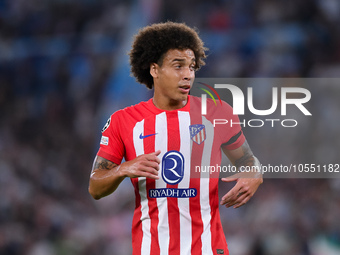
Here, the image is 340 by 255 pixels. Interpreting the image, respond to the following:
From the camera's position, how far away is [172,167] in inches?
127

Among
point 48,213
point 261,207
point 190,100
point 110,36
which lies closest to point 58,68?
point 110,36

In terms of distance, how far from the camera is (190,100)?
3.50m

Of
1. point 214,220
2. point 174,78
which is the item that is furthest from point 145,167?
point 174,78

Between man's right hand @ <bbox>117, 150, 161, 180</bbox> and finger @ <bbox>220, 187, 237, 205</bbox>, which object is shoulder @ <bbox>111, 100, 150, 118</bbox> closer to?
man's right hand @ <bbox>117, 150, 161, 180</bbox>

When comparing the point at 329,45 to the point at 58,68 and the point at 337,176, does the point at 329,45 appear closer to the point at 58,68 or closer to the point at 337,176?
the point at 337,176

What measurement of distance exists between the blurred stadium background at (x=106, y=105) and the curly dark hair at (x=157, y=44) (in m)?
3.36

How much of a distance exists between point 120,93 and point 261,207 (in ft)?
10.2

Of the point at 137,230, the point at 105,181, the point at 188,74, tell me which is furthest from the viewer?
the point at 188,74

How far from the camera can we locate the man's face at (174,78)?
336 cm

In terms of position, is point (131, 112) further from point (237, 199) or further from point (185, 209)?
point (237, 199)

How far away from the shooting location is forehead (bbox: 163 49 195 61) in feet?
11.2

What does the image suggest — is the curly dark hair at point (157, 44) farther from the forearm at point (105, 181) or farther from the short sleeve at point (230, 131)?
the forearm at point (105, 181)

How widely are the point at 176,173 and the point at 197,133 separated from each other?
0.99 ft

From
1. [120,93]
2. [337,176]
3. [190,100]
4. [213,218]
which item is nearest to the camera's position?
[213,218]
